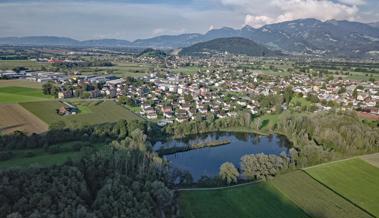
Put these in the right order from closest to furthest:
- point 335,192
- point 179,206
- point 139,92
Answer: point 179,206
point 335,192
point 139,92

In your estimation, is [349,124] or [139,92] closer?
[349,124]

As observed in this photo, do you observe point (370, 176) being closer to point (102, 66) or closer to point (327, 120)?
point (327, 120)

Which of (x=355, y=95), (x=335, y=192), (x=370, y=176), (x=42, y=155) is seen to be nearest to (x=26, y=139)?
(x=42, y=155)

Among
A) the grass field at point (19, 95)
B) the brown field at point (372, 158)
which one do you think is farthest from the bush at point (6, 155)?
the brown field at point (372, 158)

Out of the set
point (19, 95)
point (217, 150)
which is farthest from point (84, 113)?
point (217, 150)

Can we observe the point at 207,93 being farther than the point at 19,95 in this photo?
Yes

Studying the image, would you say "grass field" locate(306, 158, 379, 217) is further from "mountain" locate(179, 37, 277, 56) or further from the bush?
"mountain" locate(179, 37, 277, 56)

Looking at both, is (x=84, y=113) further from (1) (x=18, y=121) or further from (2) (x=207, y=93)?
(2) (x=207, y=93)
